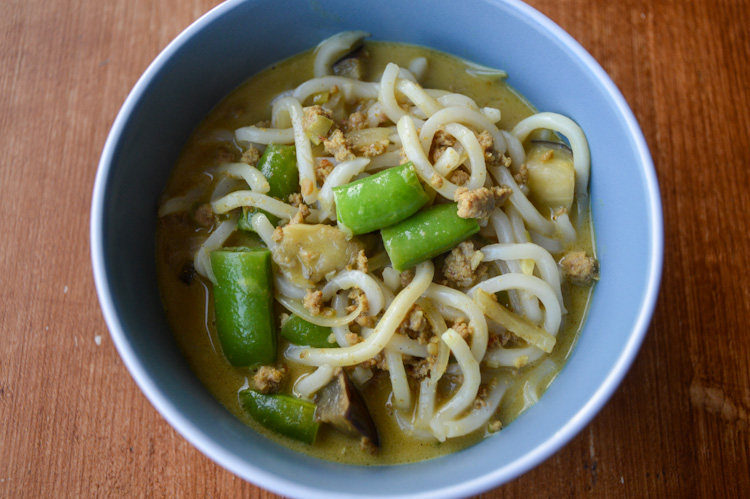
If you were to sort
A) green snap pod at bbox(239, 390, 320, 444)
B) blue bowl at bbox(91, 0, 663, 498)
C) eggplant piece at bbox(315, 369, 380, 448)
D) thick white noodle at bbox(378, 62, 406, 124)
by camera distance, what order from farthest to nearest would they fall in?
thick white noodle at bbox(378, 62, 406, 124), green snap pod at bbox(239, 390, 320, 444), eggplant piece at bbox(315, 369, 380, 448), blue bowl at bbox(91, 0, 663, 498)

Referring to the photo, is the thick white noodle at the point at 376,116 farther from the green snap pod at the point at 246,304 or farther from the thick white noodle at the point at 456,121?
the green snap pod at the point at 246,304

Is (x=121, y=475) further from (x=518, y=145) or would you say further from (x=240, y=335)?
(x=518, y=145)

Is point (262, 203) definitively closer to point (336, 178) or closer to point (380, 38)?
point (336, 178)

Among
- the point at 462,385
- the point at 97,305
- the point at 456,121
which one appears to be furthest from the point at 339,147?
the point at 97,305

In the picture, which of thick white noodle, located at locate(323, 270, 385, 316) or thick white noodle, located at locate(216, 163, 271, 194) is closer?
thick white noodle, located at locate(323, 270, 385, 316)

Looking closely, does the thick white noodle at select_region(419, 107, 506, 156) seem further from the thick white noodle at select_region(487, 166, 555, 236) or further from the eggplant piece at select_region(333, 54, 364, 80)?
the eggplant piece at select_region(333, 54, 364, 80)

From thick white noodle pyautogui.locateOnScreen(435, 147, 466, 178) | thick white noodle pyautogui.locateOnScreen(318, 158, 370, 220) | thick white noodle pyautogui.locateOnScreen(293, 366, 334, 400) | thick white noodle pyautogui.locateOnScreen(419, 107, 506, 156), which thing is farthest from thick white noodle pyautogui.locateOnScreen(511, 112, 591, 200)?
thick white noodle pyautogui.locateOnScreen(293, 366, 334, 400)

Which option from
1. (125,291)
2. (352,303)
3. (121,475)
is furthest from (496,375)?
(121,475)
